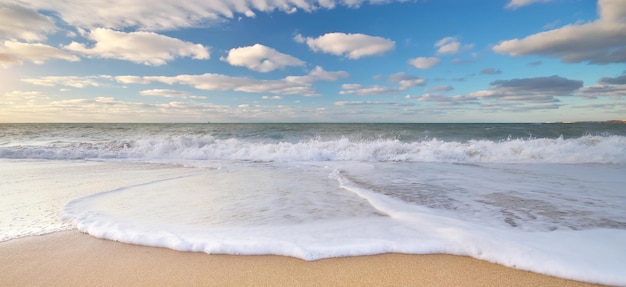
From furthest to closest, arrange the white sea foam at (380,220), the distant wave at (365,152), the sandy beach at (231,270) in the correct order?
the distant wave at (365,152)
the white sea foam at (380,220)
the sandy beach at (231,270)

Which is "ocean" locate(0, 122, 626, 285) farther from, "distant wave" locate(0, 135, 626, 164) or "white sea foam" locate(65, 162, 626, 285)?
"distant wave" locate(0, 135, 626, 164)

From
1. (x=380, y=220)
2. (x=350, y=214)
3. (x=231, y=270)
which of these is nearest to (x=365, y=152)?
(x=350, y=214)

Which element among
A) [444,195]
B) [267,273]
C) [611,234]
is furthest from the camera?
[444,195]

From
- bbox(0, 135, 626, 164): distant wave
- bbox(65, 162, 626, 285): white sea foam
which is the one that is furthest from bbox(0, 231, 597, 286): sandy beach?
bbox(0, 135, 626, 164): distant wave

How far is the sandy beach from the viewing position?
215 cm

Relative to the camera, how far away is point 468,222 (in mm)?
3361

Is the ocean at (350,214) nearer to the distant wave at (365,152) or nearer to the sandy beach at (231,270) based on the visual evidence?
the sandy beach at (231,270)

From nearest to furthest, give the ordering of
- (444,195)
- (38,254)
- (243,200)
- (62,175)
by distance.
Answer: (38,254) → (243,200) → (444,195) → (62,175)

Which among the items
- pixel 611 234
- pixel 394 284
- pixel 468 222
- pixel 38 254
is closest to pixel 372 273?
pixel 394 284

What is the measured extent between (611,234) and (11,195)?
25.7 ft

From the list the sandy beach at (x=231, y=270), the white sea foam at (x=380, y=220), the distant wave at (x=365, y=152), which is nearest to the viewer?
the sandy beach at (x=231, y=270)

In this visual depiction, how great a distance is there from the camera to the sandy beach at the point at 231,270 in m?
2.15

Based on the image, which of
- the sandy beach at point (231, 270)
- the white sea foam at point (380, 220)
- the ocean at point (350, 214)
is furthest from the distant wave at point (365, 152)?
the sandy beach at point (231, 270)

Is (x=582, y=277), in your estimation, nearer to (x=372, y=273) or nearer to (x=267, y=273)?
(x=372, y=273)
